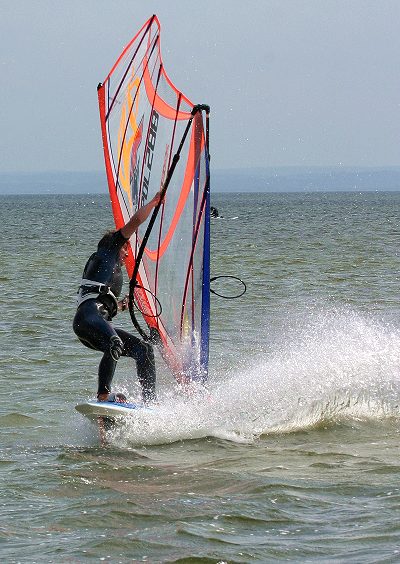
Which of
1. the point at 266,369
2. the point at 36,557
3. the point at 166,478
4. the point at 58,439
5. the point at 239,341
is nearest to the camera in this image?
the point at 36,557

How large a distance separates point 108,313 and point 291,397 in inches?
63.0

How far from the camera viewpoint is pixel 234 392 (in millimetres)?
7941

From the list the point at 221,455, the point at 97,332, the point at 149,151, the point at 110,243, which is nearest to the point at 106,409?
the point at 97,332

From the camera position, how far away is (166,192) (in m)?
7.54

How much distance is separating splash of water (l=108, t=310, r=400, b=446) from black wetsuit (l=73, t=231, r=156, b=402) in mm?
360

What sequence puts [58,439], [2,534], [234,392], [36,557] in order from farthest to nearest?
[234,392]
[58,439]
[2,534]
[36,557]

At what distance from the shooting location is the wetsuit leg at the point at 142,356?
7215mm

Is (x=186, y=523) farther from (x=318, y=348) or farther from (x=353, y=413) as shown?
(x=318, y=348)

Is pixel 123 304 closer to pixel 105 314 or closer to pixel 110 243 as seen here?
pixel 105 314

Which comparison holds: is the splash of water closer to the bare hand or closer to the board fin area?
the board fin area

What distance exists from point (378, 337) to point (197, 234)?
2329 millimetres

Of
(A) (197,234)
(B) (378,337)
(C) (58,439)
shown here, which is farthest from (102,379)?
(B) (378,337)

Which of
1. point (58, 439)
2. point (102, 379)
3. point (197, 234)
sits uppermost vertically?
point (197, 234)

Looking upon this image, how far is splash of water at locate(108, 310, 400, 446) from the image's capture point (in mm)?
7328
